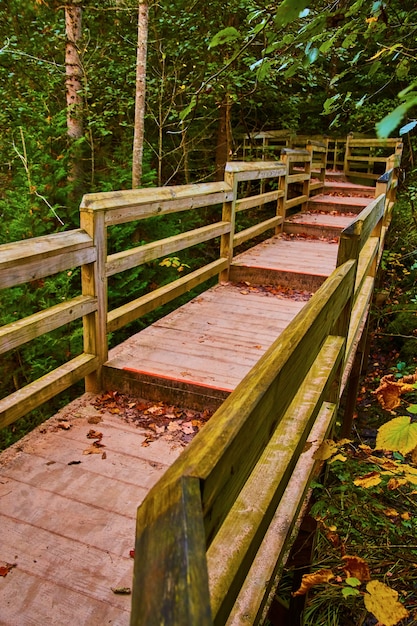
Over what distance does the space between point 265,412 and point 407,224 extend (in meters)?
11.6

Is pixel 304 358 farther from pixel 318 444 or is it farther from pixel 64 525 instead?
pixel 64 525

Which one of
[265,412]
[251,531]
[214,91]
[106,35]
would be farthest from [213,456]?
[106,35]

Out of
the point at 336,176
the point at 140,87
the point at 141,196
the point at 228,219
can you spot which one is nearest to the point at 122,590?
the point at 141,196

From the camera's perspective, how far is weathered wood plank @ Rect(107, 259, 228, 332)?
13.6 ft

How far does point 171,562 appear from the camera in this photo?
29.8 inches

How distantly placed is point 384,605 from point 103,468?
1.64m

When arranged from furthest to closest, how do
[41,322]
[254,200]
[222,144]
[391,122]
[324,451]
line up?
[222,144]
[254,200]
[41,322]
[324,451]
[391,122]

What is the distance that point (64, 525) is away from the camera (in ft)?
8.34

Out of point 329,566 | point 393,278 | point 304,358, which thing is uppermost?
point 304,358

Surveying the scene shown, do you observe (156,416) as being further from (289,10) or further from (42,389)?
(289,10)

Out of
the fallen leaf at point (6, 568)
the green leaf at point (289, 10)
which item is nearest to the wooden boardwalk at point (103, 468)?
the fallen leaf at point (6, 568)

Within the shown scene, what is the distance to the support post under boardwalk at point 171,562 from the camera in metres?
0.69

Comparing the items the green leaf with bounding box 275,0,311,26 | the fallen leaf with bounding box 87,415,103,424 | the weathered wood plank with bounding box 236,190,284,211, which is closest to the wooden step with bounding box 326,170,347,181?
the weathered wood plank with bounding box 236,190,284,211

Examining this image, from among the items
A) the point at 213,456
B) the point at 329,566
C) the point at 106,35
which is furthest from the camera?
the point at 106,35
